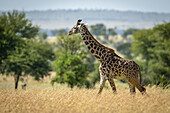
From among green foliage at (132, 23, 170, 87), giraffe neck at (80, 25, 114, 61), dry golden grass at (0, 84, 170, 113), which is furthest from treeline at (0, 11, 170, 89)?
dry golden grass at (0, 84, 170, 113)

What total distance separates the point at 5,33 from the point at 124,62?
105ft

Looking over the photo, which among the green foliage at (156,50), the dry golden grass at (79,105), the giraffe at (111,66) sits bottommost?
the green foliage at (156,50)

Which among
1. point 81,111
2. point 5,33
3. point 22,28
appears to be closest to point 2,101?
point 81,111

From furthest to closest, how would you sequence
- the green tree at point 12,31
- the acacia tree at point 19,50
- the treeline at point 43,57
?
the acacia tree at point 19,50 → the green tree at point 12,31 → the treeline at point 43,57

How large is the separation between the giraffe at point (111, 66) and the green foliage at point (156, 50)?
22.2 m

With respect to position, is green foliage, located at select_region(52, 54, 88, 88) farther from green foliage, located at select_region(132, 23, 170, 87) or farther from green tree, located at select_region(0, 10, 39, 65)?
green foliage, located at select_region(132, 23, 170, 87)

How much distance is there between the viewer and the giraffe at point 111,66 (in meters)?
12.7

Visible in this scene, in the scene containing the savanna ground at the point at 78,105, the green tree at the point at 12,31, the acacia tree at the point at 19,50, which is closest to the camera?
the savanna ground at the point at 78,105

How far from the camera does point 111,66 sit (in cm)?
1281

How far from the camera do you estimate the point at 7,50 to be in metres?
42.8

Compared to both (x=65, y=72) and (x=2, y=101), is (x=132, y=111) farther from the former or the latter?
(x=65, y=72)

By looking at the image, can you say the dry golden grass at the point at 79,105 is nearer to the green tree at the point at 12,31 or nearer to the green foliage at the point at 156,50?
the green foliage at the point at 156,50

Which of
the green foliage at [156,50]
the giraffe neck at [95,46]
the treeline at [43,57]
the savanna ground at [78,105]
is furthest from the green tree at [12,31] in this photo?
the savanna ground at [78,105]

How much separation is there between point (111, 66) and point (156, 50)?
5359cm
